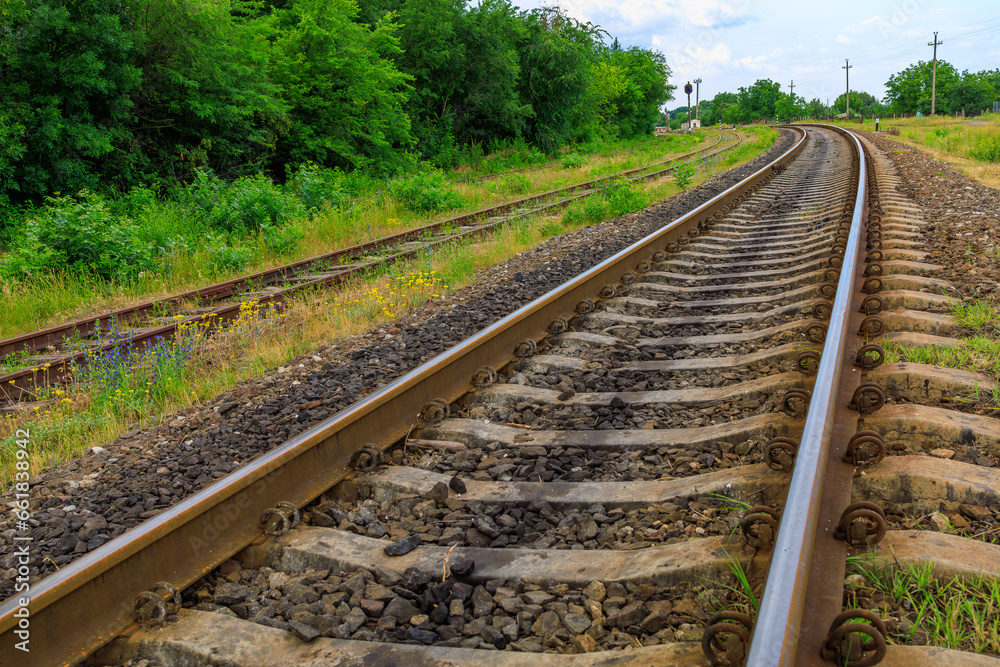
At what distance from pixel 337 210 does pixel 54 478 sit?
10.3m

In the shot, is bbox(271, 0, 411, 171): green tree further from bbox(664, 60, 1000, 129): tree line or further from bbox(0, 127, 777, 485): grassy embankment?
bbox(664, 60, 1000, 129): tree line

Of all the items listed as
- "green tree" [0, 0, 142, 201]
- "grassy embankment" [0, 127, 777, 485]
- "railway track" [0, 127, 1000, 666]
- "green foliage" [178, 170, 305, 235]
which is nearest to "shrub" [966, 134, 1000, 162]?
"grassy embankment" [0, 127, 777, 485]

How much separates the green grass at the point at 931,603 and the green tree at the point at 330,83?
18.3 meters

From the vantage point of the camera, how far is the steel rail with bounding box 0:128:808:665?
6.60 ft

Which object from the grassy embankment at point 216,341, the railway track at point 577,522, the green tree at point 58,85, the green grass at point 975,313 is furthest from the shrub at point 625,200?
the green tree at point 58,85

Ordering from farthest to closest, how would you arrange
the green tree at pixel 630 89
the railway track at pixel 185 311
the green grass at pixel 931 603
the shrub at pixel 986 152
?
the green tree at pixel 630 89 < the shrub at pixel 986 152 < the railway track at pixel 185 311 < the green grass at pixel 931 603

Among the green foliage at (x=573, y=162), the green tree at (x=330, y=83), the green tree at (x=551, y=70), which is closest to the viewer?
the green tree at (x=330, y=83)

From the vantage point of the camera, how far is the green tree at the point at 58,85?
11.8m

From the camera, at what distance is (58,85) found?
12.7 meters

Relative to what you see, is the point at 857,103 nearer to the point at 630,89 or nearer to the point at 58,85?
the point at 630,89

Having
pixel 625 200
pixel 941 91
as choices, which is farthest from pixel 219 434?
pixel 941 91

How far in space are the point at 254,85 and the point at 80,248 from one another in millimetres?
9223

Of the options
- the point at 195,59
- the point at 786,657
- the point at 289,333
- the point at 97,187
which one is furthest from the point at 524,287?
the point at 195,59

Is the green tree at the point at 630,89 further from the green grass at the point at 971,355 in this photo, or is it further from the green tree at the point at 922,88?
the green tree at the point at 922,88
